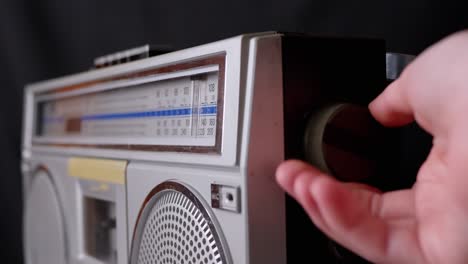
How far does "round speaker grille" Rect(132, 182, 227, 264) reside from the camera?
0.48 meters

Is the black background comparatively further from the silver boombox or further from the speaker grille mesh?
the speaker grille mesh

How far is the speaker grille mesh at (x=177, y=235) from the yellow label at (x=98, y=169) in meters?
0.07

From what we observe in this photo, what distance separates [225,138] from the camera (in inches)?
18.2

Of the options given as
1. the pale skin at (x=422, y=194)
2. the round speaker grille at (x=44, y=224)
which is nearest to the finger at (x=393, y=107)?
the pale skin at (x=422, y=194)

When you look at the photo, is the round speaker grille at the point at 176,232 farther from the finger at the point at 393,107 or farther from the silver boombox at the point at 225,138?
the finger at the point at 393,107

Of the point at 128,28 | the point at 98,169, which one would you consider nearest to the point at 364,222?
the point at 98,169

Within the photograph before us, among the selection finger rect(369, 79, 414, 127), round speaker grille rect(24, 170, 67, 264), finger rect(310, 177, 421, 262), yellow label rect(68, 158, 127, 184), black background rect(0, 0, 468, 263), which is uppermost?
black background rect(0, 0, 468, 263)

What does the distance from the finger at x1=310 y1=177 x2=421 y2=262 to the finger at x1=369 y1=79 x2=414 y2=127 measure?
7 cm

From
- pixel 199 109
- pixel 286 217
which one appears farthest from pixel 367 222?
pixel 199 109

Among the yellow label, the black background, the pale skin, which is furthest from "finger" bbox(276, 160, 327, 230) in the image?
the black background

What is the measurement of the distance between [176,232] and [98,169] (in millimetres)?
177

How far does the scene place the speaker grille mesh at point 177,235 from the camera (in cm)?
48

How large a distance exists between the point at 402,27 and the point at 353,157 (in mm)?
308

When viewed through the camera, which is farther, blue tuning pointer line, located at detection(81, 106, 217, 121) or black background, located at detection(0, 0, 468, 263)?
black background, located at detection(0, 0, 468, 263)
